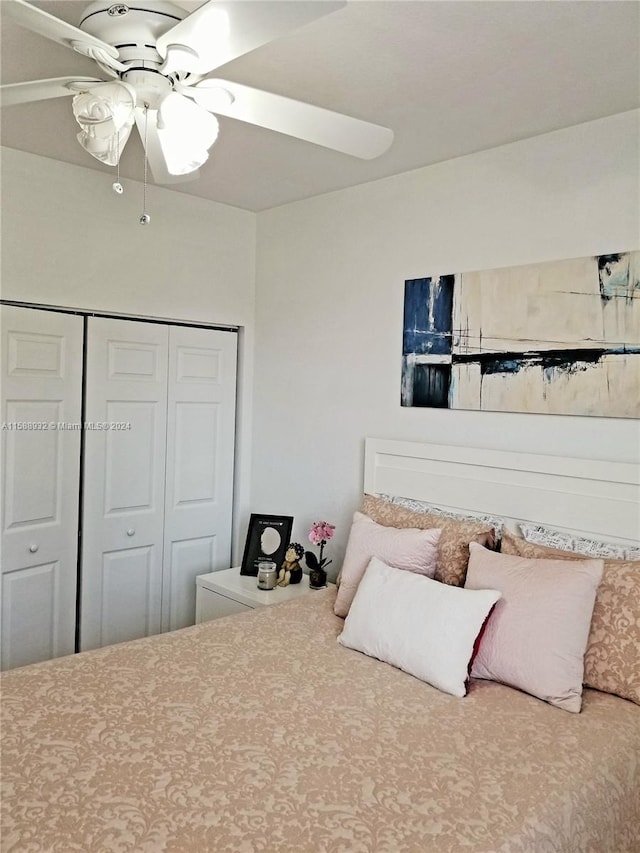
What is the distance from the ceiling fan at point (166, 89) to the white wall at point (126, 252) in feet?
4.49

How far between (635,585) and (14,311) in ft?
8.67

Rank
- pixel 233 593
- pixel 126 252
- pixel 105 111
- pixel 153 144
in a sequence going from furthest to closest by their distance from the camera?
1. pixel 126 252
2. pixel 233 593
3. pixel 153 144
4. pixel 105 111

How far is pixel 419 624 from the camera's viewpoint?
2105 millimetres

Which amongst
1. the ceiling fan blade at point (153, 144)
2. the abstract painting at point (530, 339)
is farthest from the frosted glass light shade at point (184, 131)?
the abstract painting at point (530, 339)

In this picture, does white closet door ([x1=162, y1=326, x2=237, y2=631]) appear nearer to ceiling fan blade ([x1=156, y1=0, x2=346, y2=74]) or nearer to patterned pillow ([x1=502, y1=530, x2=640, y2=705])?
ceiling fan blade ([x1=156, y1=0, x2=346, y2=74])

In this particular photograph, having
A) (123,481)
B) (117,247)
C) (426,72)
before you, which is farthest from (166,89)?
(123,481)

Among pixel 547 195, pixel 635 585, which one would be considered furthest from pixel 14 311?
pixel 635 585

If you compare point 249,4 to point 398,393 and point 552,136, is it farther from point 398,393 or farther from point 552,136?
point 398,393

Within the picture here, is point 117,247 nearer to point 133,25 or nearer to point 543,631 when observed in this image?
point 133,25

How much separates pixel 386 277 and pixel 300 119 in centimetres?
149

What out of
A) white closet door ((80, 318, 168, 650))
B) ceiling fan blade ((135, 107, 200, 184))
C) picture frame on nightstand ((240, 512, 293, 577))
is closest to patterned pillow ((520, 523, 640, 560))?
picture frame on nightstand ((240, 512, 293, 577))

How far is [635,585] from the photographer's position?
1.99 m

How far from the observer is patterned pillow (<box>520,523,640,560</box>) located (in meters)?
2.22

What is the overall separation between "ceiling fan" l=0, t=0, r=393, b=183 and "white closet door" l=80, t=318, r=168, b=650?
1.65 metres
